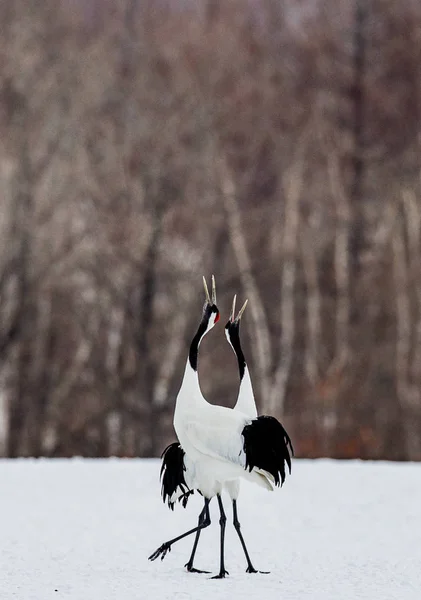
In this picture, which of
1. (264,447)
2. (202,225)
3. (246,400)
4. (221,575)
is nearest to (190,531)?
(221,575)

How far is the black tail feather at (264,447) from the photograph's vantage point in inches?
284

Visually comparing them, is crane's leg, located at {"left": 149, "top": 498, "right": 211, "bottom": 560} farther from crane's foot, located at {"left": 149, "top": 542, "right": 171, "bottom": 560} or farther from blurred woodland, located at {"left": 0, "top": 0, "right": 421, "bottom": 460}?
blurred woodland, located at {"left": 0, "top": 0, "right": 421, "bottom": 460}

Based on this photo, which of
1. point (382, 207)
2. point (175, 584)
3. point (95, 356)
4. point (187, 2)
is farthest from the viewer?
point (187, 2)

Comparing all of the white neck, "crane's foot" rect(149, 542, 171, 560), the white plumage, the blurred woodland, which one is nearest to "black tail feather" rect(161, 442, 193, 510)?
the white plumage

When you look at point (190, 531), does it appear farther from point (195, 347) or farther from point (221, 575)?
point (195, 347)

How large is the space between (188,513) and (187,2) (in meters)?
20.9

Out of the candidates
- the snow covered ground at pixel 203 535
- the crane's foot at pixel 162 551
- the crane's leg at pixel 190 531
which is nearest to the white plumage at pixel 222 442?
the crane's leg at pixel 190 531

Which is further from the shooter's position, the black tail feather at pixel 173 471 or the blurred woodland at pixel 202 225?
the blurred woodland at pixel 202 225

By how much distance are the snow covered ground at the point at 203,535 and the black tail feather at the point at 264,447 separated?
24.6 inches

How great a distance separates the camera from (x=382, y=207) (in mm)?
27562

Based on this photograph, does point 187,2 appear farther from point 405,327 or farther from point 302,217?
point 405,327

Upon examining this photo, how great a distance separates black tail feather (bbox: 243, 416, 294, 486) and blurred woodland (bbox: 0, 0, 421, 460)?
17036 millimetres

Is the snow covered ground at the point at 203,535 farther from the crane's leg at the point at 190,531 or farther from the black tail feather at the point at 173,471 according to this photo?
the black tail feather at the point at 173,471

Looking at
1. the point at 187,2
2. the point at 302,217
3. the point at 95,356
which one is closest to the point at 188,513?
the point at 95,356
